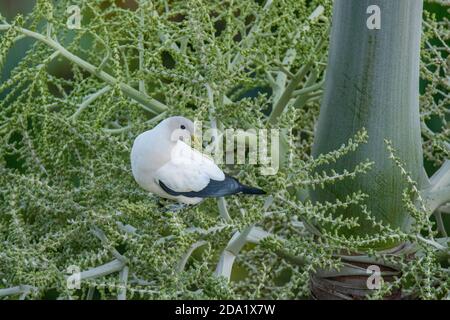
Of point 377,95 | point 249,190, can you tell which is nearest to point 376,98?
point 377,95

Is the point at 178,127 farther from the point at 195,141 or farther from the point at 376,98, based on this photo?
the point at 376,98

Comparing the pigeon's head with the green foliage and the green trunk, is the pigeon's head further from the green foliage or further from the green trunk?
the green trunk

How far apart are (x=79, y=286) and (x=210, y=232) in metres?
0.14

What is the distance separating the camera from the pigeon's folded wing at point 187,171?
0.67 m

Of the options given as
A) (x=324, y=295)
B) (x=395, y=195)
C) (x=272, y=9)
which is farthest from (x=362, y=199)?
(x=272, y=9)

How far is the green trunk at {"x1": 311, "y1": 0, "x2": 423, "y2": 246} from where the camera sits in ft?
2.12

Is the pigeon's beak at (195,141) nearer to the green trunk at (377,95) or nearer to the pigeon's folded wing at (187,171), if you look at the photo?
the pigeon's folded wing at (187,171)

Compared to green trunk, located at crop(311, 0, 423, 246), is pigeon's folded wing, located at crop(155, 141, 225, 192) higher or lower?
lower

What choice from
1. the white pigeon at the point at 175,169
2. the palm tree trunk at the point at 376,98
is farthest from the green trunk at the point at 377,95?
the white pigeon at the point at 175,169

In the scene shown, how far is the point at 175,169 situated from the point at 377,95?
0.21 m

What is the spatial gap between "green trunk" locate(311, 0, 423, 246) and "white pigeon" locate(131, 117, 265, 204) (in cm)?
11

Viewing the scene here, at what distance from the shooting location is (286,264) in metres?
0.85

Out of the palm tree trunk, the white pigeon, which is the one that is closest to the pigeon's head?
the white pigeon

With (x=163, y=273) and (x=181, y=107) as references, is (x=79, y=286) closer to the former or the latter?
(x=163, y=273)
